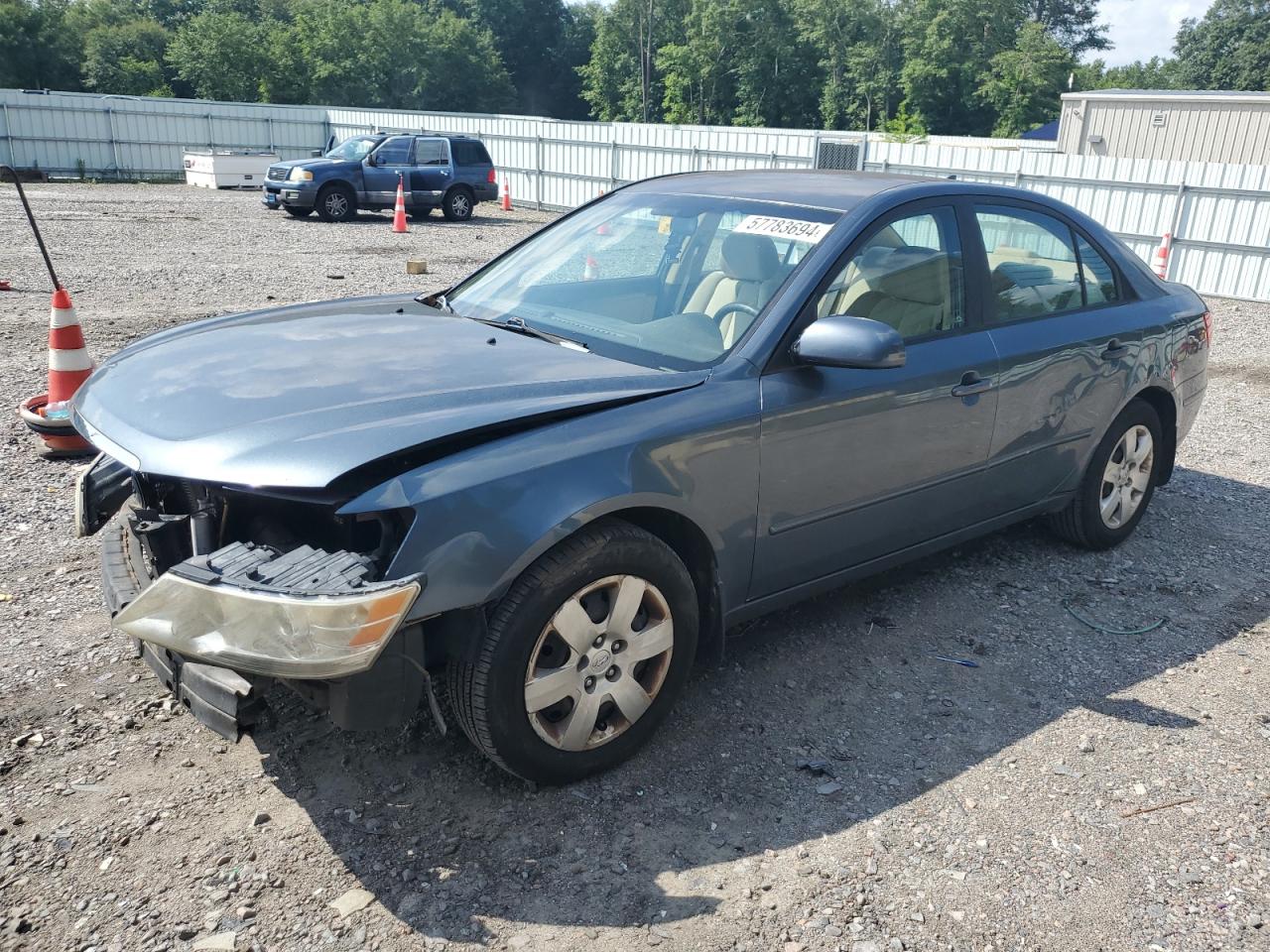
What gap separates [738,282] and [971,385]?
1021mm

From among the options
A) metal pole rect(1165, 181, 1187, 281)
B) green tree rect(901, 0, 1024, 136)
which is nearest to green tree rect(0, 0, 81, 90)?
green tree rect(901, 0, 1024, 136)

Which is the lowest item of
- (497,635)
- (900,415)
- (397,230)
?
(397,230)

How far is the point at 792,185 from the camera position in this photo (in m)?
4.18

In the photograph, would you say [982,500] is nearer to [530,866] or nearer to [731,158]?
[530,866]

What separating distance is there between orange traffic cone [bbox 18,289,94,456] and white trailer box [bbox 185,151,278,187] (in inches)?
851

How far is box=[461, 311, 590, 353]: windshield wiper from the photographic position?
363 centimetres

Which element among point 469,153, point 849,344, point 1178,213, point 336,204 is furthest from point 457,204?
point 849,344

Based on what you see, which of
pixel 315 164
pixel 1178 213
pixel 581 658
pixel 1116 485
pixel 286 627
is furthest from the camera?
pixel 315 164

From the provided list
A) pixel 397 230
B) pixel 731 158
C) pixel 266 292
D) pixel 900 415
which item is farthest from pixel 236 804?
pixel 731 158

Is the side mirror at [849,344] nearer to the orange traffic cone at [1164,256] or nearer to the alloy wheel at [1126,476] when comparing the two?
the alloy wheel at [1126,476]

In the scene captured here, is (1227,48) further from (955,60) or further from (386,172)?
(386,172)

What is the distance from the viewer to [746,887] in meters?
2.78

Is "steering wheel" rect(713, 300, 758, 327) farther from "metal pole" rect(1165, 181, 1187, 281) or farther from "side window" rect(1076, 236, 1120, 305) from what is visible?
"metal pole" rect(1165, 181, 1187, 281)

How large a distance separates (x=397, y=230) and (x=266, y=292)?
7622mm
